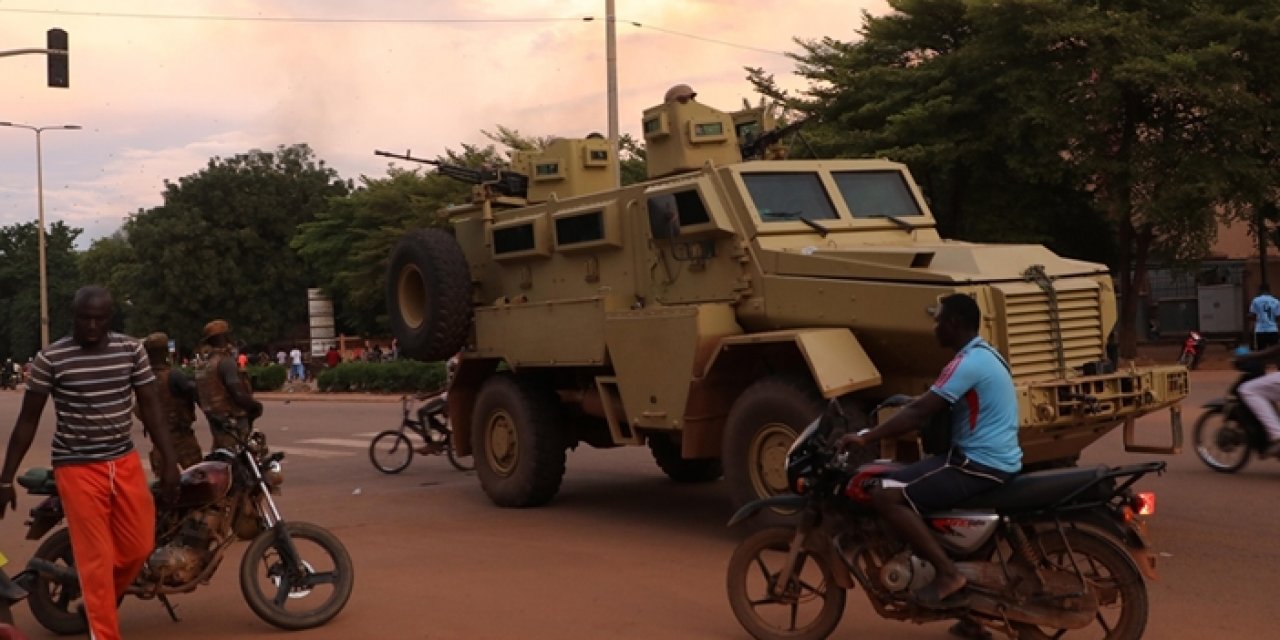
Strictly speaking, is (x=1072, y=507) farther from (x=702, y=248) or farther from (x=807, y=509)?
(x=702, y=248)

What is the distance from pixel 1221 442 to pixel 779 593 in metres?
7.19

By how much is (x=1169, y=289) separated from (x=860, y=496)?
30821mm

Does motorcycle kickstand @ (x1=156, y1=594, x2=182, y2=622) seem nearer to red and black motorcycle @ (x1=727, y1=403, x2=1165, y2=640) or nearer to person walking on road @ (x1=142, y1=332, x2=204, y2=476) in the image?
person walking on road @ (x1=142, y1=332, x2=204, y2=476)

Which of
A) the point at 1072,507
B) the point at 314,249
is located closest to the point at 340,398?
the point at 314,249

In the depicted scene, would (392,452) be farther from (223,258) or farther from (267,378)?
(223,258)

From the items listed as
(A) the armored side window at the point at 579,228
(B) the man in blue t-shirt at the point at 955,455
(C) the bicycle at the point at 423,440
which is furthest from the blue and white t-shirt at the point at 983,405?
(C) the bicycle at the point at 423,440

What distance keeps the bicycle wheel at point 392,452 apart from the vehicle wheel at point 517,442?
3.40m

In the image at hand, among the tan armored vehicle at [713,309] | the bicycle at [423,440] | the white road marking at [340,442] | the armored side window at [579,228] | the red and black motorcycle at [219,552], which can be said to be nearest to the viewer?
the red and black motorcycle at [219,552]

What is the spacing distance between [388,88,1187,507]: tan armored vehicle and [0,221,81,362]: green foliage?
79.7 metres

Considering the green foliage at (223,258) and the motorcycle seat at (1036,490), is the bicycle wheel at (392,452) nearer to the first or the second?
the motorcycle seat at (1036,490)

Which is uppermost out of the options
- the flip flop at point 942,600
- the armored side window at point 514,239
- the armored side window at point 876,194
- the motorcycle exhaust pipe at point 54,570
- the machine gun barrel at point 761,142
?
the machine gun barrel at point 761,142

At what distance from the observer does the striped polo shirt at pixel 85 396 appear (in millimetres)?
6254

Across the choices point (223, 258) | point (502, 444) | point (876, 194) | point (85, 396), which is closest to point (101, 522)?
point (85, 396)

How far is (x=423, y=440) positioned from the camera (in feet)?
51.4
